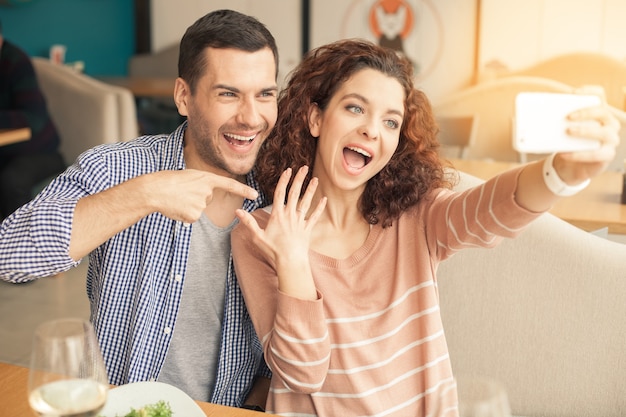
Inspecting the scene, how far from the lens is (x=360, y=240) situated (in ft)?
4.87

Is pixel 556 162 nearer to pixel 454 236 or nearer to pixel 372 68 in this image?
pixel 454 236

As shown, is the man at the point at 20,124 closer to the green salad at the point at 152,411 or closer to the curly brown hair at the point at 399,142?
the curly brown hair at the point at 399,142

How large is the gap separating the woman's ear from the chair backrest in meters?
2.00

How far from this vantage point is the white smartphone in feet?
3.60

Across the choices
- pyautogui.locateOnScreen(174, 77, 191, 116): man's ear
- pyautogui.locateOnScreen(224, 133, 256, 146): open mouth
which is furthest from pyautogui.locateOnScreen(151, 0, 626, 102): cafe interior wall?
pyautogui.locateOnScreen(224, 133, 256, 146): open mouth

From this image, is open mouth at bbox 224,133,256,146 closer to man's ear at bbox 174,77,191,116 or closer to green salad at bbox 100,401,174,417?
man's ear at bbox 174,77,191,116

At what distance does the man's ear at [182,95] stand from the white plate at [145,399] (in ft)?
2.44

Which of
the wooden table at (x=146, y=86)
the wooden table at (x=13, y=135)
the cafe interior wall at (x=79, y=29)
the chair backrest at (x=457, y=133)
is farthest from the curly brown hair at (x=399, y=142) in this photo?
the cafe interior wall at (x=79, y=29)

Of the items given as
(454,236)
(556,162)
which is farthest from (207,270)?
(556,162)

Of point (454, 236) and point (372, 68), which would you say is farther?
point (372, 68)

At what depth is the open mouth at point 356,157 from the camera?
146 centimetres

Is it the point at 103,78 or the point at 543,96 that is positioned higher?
the point at 543,96

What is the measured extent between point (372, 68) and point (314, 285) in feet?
1.47

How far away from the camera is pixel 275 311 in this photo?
1410 mm
